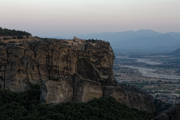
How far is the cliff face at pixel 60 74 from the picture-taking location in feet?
82.1

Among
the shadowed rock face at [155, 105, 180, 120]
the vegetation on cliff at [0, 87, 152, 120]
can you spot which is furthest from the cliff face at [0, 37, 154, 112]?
the shadowed rock face at [155, 105, 180, 120]

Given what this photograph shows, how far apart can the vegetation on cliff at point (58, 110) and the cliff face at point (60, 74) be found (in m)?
1.24

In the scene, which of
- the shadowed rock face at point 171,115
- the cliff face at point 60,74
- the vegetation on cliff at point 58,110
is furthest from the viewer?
the cliff face at point 60,74

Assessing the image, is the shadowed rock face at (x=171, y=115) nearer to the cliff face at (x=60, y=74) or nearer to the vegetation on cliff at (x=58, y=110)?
the vegetation on cliff at (x=58, y=110)

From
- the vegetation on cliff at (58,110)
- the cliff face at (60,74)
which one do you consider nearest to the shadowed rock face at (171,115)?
the vegetation on cliff at (58,110)

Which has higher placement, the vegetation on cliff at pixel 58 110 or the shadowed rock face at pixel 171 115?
the shadowed rock face at pixel 171 115

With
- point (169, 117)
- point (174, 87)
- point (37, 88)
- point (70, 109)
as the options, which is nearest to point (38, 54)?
point (37, 88)

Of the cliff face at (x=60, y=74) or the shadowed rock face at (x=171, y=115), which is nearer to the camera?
the shadowed rock face at (x=171, y=115)

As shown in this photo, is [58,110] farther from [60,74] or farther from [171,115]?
[171,115]

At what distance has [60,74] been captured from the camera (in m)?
27.1

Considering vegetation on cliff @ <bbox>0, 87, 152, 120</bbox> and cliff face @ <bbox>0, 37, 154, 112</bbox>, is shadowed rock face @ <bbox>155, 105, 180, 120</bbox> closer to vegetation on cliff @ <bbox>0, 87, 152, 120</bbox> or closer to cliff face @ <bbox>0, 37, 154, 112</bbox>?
vegetation on cliff @ <bbox>0, 87, 152, 120</bbox>

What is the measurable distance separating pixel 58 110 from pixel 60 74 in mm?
5567

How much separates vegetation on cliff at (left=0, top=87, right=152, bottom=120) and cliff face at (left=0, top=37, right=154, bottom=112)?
48.9 inches

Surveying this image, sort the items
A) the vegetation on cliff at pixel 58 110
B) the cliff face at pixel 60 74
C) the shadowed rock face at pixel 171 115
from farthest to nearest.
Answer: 1. the cliff face at pixel 60 74
2. the vegetation on cliff at pixel 58 110
3. the shadowed rock face at pixel 171 115
